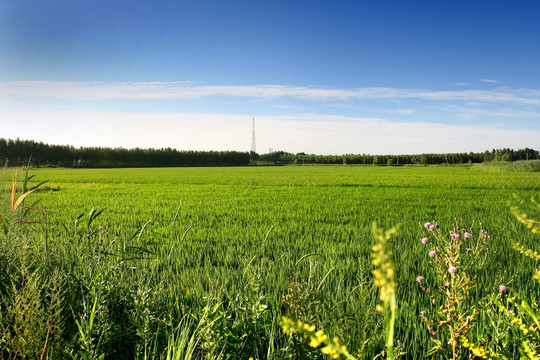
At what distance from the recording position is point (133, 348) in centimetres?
225

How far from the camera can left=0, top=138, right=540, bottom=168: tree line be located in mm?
74812

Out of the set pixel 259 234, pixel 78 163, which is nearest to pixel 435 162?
pixel 78 163

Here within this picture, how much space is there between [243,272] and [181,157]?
92.4 meters

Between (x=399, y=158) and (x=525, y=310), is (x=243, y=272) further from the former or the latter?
(x=399, y=158)

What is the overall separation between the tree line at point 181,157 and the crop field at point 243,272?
6885 cm

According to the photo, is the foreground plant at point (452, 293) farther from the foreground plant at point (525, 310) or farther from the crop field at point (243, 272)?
the crop field at point (243, 272)

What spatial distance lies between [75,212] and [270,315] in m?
8.26

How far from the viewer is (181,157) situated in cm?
9138

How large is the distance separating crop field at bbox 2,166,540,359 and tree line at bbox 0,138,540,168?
68848mm

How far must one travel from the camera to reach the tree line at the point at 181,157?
2945 inches

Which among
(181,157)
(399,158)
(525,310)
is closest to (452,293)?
(525,310)

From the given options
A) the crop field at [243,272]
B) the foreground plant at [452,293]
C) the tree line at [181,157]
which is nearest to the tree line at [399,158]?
the tree line at [181,157]

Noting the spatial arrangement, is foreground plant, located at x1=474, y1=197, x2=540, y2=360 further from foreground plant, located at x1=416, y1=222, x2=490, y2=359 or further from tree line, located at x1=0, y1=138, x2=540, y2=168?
tree line, located at x1=0, y1=138, x2=540, y2=168

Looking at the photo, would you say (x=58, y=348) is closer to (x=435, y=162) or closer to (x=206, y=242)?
(x=206, y=242)
